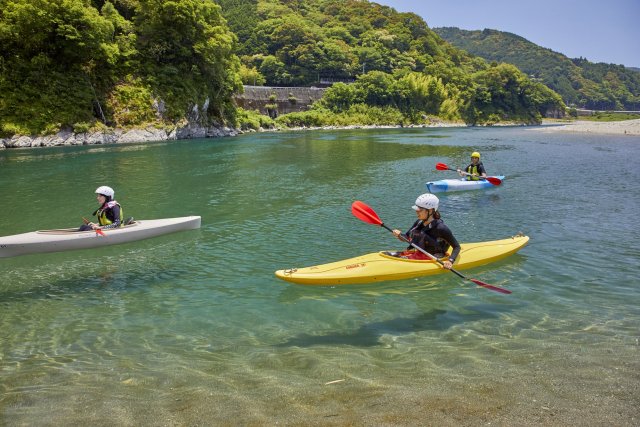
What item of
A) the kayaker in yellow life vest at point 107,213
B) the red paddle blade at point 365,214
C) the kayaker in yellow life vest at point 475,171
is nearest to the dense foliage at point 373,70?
the kayaker in yellow life vest at point 475,171

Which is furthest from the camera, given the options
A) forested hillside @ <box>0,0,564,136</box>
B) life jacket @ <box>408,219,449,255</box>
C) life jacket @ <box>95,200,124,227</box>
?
forested hillside @ <box>0,0,564,136</box>

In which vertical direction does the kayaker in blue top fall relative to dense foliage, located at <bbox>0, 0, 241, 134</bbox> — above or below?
below

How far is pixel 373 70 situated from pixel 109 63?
7450 centimetres

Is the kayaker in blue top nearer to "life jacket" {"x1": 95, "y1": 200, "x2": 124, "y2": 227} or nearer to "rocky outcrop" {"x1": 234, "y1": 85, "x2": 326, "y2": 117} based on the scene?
"life jacket" {"x1": 95, "y1": 200, "x2": 124, "y2": 227}

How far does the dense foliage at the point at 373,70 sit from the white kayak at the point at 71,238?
226 feet

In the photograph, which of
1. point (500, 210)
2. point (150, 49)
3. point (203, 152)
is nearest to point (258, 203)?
point (500, 210)

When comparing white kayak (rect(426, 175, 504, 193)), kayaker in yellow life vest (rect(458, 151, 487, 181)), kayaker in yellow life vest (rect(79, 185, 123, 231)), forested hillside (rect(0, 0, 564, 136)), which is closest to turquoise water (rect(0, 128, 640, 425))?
kayaker in yellow life vest (rect(79, 185, 123, 231))

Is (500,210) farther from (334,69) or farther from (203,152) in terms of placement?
(334,69)

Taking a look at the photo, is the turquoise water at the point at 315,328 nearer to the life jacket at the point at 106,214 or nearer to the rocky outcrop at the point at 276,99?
the life jacket at the point at 106,214

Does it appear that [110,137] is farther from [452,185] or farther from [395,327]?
[395,327]

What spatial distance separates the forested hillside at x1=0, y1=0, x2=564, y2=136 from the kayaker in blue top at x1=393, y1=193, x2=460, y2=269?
42.0 metres

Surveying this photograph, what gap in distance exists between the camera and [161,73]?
1945 inches

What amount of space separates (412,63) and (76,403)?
121542mm

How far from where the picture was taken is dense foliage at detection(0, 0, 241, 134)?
127ft
